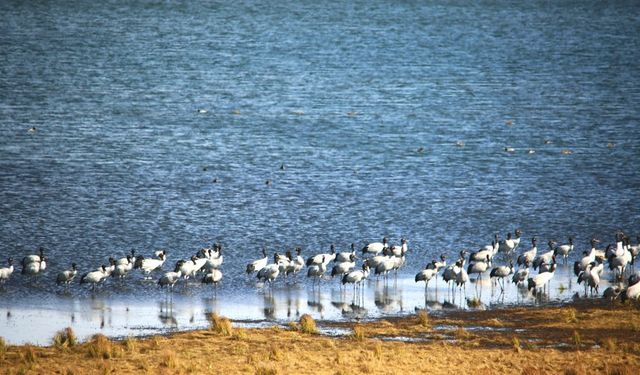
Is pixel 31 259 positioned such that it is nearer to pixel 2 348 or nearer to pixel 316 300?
pixel 316 300

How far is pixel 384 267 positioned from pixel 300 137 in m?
30.4

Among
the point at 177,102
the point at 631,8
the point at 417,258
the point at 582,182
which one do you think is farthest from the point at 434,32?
the point at 417,258

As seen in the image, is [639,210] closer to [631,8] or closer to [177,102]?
[177,102]

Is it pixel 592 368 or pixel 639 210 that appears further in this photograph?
pixel 639 210

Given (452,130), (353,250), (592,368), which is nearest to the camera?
(592,368)

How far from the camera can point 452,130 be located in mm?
73062

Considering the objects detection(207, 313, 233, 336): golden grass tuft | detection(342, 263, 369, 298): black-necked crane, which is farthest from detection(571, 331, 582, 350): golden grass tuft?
detection(207, 313, 233, 336): golden grass tuft

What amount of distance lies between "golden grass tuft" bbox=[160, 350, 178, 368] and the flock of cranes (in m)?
9.02

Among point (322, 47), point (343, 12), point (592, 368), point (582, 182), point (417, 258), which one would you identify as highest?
point (343, 12)

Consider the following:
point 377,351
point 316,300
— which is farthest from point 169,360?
point 316,300

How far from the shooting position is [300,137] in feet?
230

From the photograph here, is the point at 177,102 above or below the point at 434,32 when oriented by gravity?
below

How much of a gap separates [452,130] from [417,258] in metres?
29.7

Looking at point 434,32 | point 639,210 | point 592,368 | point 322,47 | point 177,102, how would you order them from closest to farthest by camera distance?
point 592,368, point 639,210, point 177,102, point 322,47, point 434,32
